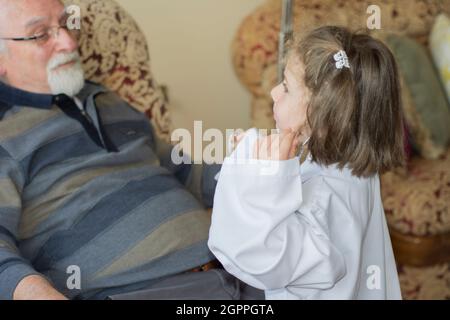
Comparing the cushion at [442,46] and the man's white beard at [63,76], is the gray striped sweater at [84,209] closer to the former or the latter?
the man's white beard at [63,76]

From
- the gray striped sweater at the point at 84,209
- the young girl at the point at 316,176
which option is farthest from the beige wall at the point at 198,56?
the young girl at the point at 316,176

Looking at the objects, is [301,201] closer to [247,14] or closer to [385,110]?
[385,110]

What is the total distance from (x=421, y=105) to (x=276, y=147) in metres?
1.24

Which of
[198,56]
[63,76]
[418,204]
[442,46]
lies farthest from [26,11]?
[442,46]

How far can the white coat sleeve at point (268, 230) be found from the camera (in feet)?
3.44

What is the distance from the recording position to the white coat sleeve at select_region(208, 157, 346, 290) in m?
1.05

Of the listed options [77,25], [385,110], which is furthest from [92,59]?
[385,110]

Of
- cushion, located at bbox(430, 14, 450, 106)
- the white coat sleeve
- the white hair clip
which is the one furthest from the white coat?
cushion, located at bbox(430, 14, 450, 106)

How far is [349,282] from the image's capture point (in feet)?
3.94

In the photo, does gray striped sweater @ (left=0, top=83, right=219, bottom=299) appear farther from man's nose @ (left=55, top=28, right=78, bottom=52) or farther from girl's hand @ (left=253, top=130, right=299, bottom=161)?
girl's hand @ (left=253, top=130, right=299, bottom=161)

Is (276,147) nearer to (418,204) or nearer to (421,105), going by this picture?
(418,204)

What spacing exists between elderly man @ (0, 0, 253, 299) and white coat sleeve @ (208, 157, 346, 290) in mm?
351

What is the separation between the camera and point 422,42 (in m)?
2.43

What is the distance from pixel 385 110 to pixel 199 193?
0.67 meters
